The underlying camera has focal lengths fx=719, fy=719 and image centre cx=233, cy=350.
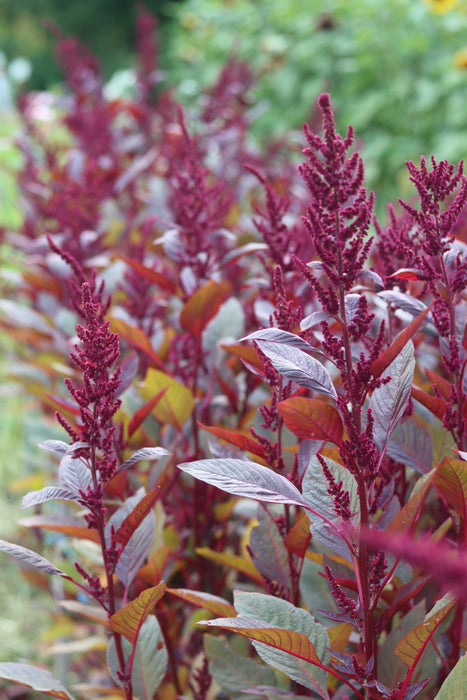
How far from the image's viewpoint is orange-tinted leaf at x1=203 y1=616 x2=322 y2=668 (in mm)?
705

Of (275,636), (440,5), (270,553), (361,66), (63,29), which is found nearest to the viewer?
(275,636)

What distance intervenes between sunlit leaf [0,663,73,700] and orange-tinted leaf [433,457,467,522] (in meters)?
0.51

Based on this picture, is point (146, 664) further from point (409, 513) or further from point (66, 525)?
point (409, 513)

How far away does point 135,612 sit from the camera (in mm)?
793

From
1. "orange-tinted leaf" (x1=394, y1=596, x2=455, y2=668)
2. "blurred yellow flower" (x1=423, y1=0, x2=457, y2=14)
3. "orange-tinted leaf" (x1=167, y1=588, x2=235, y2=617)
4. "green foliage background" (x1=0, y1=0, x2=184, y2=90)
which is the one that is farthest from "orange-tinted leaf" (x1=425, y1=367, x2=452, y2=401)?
"green foliage background" (x1=0, y1=0, x2=184, y2=90)

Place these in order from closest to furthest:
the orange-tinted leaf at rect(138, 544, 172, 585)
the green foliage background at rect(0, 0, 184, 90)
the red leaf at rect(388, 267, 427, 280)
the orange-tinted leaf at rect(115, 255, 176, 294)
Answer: the red leaf at rect(388, 267, 427, 280) → the orange-tinted leaf at rect(138, 544, 172, 585) → the orange-tinted leaf at rect(115, 255, 176, 294) → the green foliage background at rect(0, 0, 184, 90)

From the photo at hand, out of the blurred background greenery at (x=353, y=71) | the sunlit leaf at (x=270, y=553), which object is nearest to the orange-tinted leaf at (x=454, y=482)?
the sunlit leaf at (x=270, y=553)

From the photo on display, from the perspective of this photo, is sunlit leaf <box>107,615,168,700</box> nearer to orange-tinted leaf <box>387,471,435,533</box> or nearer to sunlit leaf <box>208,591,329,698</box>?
sunlit leaf <box>208,591,329,698</box>

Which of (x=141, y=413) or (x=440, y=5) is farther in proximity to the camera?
(x=440, y=5)

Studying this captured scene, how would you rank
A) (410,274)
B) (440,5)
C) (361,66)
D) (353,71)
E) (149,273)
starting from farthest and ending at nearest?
(353,71) < (361,66) < (440,5) < (149,273) < (410,274)

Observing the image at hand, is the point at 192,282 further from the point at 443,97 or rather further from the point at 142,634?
the point at 443,97

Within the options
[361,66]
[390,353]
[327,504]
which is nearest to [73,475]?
[327,504]

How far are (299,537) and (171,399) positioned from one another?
362 mm

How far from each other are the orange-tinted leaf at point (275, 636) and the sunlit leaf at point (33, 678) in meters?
0.25
